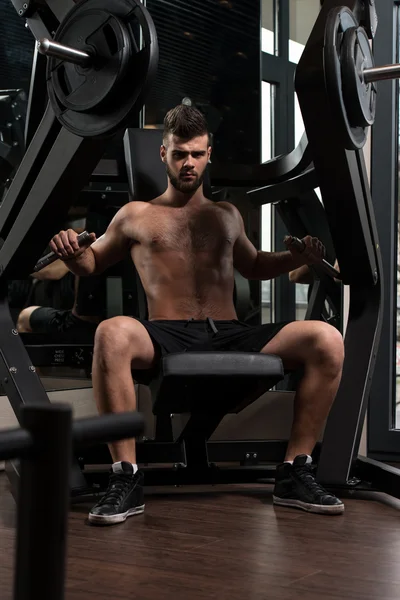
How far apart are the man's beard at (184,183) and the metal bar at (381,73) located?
725 mm

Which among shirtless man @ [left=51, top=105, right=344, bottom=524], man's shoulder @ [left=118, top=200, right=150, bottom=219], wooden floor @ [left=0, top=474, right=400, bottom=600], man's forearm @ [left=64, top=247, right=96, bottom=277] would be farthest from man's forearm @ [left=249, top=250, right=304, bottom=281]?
wooden floor @ [left=0, top=474, right=400, bottom=600]

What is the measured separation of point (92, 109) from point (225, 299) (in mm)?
852

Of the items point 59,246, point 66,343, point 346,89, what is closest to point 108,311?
point 66,343

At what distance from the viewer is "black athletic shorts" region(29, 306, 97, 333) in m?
3.12

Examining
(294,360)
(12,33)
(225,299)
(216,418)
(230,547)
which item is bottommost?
(230,547)

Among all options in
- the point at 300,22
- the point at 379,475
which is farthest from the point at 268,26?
the point at 379,475

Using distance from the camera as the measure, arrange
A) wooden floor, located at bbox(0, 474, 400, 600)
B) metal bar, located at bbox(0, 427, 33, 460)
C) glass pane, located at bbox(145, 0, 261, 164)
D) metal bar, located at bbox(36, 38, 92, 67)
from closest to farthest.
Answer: metal bar, located at bbox(0, 427, 33, 460) < wooden floor, located at bbox(0, 474, 400, 600) < metal bar, located at bbox(36, 38, 92, 67) < glass pane, located at bbox(145, 0, 261, 164)

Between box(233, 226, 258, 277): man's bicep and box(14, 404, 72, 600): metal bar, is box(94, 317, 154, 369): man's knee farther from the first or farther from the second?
box(14, 404, 72, 600): metal bar

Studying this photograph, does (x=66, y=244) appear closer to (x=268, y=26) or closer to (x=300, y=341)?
(x=300, y=341)

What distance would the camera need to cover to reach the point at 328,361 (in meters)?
2.42

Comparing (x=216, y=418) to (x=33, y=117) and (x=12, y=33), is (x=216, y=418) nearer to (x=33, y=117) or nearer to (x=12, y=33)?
(x=33, y=117)

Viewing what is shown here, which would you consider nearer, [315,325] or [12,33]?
[315,325]

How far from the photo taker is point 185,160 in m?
2.62

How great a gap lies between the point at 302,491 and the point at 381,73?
1152 millimetres
